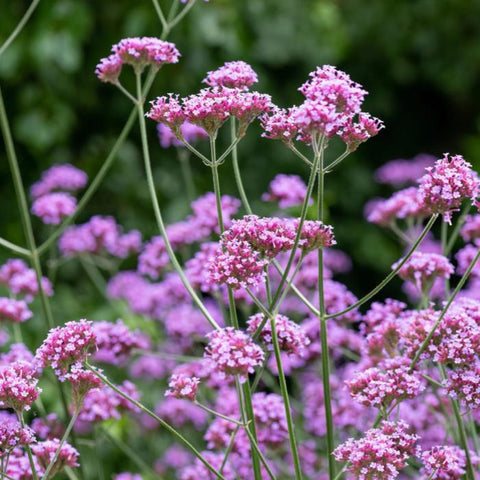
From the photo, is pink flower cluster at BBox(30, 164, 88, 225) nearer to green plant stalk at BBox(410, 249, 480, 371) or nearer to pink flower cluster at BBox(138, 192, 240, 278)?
pink flower cluster at BBox(138, 192, 240, 278)

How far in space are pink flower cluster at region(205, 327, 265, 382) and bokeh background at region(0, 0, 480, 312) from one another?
2.48m

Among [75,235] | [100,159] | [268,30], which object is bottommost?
[75,235]

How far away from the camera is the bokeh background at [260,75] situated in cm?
426

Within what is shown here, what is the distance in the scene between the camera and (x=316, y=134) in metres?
1.58

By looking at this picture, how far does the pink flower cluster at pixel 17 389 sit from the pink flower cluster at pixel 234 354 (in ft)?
1.16

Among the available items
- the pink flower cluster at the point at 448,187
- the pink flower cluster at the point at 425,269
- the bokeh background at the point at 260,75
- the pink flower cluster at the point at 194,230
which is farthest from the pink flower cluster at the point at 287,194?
the bokeh background at the point at 260,75

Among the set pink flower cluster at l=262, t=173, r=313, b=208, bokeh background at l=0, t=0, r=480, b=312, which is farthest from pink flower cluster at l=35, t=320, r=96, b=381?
bokeh background at l=0, t=0, r=480, b=312

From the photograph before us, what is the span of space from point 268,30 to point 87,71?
3.35ft

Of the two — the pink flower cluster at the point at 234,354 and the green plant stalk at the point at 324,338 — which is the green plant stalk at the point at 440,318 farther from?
the pink flower cluster at the point at 234,354

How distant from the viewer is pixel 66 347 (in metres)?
1.57

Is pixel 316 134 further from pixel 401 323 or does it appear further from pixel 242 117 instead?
pixel 401 323

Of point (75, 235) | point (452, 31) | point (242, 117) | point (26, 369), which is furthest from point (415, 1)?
point (26, 369)

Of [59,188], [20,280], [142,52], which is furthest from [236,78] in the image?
[59,188]

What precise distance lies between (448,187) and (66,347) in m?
0.80
